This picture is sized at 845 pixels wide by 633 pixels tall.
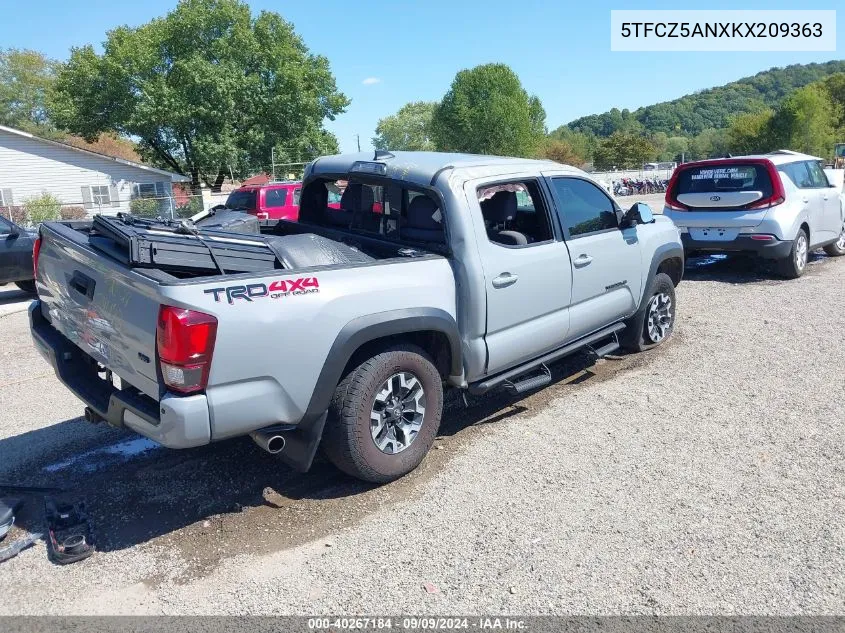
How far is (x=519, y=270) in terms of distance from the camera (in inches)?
175

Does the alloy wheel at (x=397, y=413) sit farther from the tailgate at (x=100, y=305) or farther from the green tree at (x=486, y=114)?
the green tree at (x=486, y=114)

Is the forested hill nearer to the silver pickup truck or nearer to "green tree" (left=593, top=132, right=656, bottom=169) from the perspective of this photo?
"green tree" (left=593, top=132, right=656, bottom=169)

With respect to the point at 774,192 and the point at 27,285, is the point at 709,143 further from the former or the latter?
the point at 27,285

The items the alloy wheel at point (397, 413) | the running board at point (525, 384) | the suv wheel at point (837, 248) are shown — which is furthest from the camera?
the suv wheel at point (837, 248)

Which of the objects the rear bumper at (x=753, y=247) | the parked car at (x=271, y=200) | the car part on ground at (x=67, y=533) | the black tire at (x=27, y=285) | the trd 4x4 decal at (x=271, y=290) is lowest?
the car part on ground at (x=67, y=533)

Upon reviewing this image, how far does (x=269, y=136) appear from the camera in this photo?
3972cm

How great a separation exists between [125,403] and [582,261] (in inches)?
131

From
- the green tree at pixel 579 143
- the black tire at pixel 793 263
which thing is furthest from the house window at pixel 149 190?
the green tree at pixel 579 143

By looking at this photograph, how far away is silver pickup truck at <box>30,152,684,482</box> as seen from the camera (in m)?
3.07

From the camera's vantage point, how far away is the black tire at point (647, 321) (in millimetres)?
6180

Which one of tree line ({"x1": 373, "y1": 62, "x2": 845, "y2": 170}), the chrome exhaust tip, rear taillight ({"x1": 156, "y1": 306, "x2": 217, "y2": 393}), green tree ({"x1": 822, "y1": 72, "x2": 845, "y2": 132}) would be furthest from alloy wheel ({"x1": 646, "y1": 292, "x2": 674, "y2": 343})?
green tree ({"x1": 822, "y1": 72, "x2": 845, "y2": 132})

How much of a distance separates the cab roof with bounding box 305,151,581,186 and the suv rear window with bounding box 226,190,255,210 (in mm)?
11712

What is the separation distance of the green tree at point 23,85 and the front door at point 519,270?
71983 millimetres

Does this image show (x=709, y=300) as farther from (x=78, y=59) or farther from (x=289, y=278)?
(x=78, y=59)
